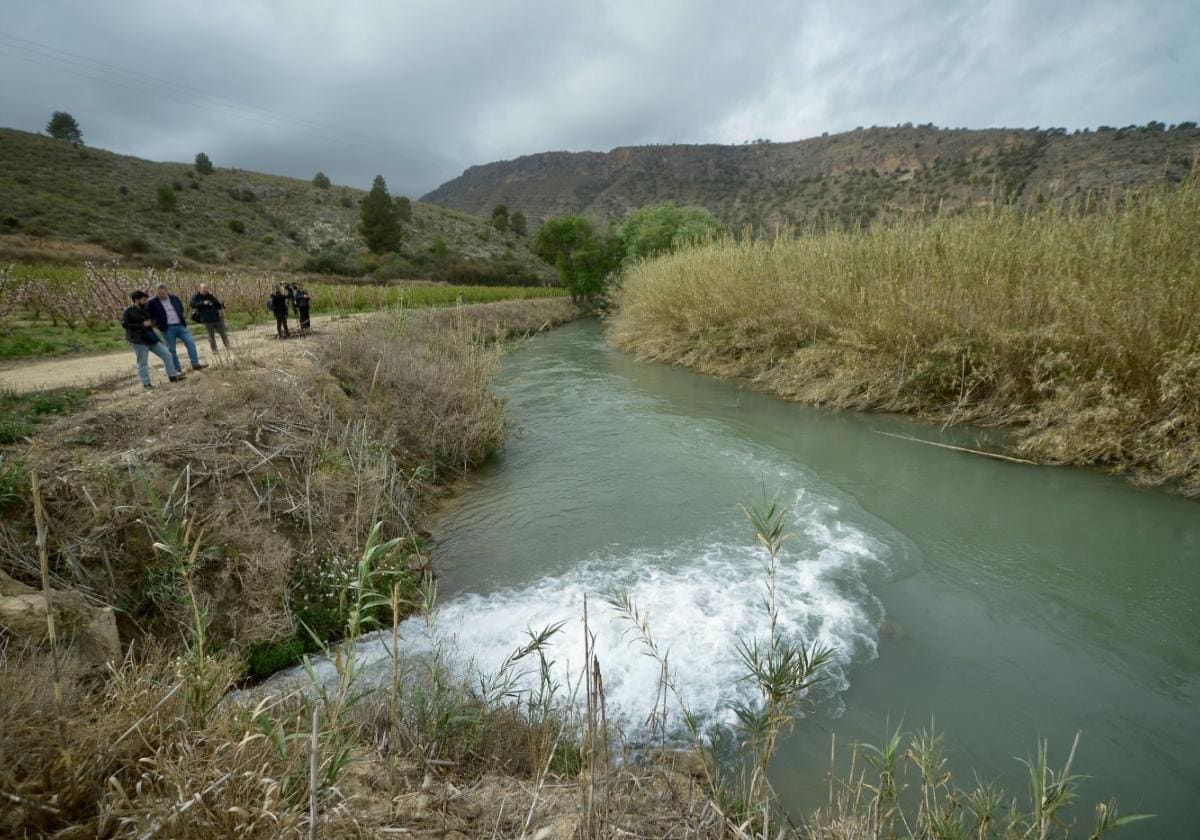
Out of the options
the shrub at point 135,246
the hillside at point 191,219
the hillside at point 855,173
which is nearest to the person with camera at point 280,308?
the hillside at point 855,173

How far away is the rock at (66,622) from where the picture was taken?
2889mm

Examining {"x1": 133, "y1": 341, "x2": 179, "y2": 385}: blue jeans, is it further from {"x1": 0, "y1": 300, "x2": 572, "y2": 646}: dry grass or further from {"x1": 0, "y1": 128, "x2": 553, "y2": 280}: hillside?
{"x1": 0, "y1": 128, "x2": 553, "y2": 280}: hillside

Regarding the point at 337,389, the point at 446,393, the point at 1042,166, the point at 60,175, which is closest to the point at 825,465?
the point at 446,393

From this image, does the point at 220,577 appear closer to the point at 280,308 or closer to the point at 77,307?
the point at 280,308

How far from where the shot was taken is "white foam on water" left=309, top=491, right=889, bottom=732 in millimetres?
3906

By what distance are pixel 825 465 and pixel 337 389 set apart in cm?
737

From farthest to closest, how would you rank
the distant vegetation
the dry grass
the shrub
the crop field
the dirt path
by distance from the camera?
the shrub < the distant vegetation < the crop field < the dirt path < the dry grass

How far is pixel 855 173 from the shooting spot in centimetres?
5847

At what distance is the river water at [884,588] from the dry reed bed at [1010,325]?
873 millimetres

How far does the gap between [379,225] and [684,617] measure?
57.3 metres

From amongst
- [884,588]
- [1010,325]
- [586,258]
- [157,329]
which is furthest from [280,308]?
[586,258]

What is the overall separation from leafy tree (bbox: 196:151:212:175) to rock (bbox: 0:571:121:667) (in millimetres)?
74269

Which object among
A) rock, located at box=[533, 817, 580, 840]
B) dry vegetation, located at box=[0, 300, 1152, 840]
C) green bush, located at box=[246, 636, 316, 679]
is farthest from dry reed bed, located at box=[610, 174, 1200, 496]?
green bush, located at box=[246, 636, 316, 679]

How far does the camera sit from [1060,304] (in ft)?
25.0
